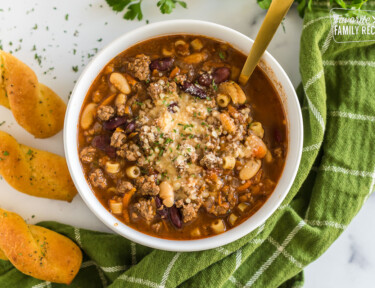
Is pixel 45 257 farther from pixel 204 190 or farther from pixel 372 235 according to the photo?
pixel 372 235

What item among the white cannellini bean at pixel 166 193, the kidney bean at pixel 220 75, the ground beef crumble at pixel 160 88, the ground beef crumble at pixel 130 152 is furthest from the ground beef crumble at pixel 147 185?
→ the kidney bean at pixel 220 75

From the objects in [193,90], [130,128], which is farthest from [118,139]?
[193,90]

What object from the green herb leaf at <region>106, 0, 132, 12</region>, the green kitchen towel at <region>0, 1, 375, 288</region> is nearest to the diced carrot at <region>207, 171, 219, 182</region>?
the green kitchen towel at <region>0, 1, 375, 288</region>

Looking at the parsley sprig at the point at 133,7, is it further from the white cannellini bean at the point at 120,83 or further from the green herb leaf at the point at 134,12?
the white cannellini bean at the point at 120,83

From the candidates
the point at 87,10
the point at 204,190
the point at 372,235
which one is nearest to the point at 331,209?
the point at 372,235

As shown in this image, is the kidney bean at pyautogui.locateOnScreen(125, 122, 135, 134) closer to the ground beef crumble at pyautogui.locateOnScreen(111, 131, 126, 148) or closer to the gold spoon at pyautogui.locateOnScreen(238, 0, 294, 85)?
the ground beef crumble at pyautogui.locateOnScreen(111, 131, 126, 148)

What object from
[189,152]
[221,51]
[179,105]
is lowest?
[189,152]
